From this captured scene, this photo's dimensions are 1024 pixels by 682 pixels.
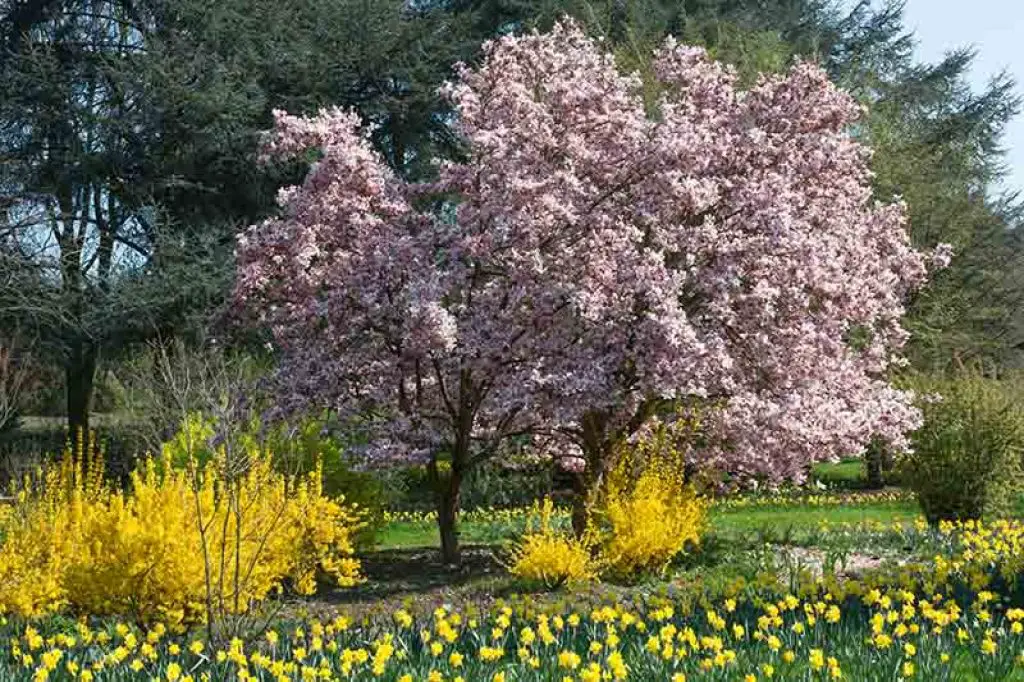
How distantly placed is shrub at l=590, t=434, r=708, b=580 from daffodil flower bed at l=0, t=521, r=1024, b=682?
2958mm

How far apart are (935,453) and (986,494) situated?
27.6 inches

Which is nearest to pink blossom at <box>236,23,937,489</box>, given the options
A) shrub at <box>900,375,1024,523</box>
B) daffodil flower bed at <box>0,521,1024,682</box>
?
shrub at <box>900,375,1024,523</box>

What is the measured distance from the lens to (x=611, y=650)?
525 centimetres

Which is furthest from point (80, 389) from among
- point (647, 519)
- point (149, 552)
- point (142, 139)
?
point (647, 519)

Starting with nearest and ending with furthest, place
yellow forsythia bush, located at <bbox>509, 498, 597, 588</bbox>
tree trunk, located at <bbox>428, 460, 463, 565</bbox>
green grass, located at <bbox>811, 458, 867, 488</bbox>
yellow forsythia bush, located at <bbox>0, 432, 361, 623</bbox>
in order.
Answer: yellow forsythia bush, located at <bbox>0, 432, 361, 623</bbox> → yellow forsythia bush, located at <bbox>509, 498, 597, 588</bbox> → tree trunk, located at <bbox>428, 460, 463, 565</bbox> → green grass, located at <bbox>811, 458, 867, 488</bbox>

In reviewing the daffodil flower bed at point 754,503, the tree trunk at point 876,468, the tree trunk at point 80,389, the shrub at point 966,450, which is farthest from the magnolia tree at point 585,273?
the tree trunk at point 876,468

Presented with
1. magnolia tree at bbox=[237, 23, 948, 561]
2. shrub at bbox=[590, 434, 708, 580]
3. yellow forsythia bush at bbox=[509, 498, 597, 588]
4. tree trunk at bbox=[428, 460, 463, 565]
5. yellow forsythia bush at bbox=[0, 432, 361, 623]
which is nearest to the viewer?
yellow forsythia bush at bbox=[0, 432, 361, 623]

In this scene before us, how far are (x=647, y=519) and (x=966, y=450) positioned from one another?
5.26m

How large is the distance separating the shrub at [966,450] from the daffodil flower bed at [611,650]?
6729mm

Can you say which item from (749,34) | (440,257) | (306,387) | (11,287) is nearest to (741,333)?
(440,257)

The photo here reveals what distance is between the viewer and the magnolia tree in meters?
9.87

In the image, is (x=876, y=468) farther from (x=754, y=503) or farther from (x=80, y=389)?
(x=80, y=389)

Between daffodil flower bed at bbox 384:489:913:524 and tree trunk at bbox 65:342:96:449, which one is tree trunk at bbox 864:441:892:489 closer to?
daffodil flower bed at bbox 384:489:913:524

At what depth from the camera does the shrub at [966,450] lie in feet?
42.8
